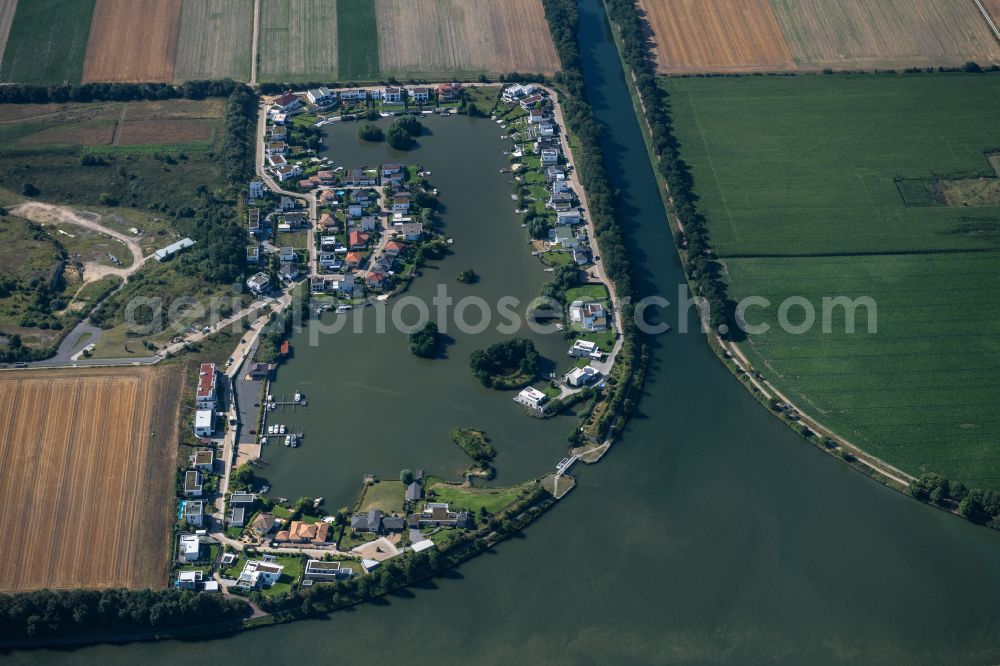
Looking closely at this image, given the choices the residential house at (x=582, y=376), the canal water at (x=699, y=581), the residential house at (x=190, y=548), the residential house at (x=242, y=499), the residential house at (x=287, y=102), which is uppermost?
the residential house at (x=287, y=102)

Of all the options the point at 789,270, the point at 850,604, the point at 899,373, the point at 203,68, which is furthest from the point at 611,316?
the point at 203,68

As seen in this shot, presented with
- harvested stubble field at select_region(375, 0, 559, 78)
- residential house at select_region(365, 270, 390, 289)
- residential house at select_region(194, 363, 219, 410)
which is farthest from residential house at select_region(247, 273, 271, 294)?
harvested stubble field at select_region(375, 0, 559, 78)

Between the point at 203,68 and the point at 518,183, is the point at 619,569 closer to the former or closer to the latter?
the point at 518,183

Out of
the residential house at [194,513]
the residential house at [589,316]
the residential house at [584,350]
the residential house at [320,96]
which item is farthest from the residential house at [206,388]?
the residential house at [320,96]

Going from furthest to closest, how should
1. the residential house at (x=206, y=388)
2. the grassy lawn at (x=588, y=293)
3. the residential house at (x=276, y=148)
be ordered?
1. the residential house at (x=276, y=148)
2. the grassy lawn at (x=588, y=293)
3. the residential house at (x=206, y=388)

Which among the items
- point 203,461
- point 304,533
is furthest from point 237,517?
point 203,461

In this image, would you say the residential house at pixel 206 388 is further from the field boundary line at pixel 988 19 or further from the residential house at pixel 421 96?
the field boundary line at pixel 988 19
